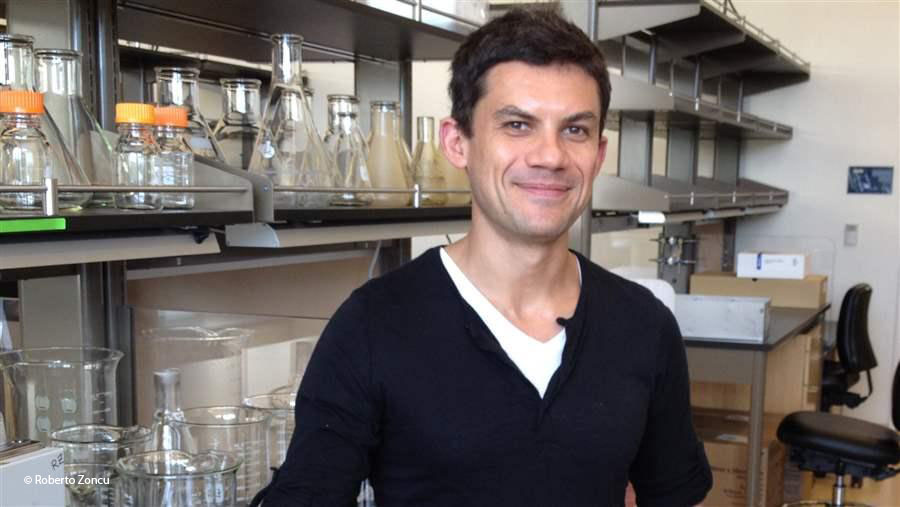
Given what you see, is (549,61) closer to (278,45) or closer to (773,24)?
(278,45)

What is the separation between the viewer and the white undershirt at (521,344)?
1.09 m

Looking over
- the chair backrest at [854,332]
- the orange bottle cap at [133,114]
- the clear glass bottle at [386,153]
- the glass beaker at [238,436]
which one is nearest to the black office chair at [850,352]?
the chair backrest at [854,332]

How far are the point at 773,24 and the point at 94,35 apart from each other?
16.5 ft

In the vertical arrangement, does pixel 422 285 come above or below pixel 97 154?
below

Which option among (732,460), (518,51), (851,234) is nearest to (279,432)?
(518,51)

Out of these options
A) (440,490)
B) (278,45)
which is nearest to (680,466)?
(440,490)

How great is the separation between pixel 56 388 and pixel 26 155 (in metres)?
0.36

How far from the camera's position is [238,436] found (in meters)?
1.20

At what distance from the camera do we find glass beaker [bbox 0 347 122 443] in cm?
112

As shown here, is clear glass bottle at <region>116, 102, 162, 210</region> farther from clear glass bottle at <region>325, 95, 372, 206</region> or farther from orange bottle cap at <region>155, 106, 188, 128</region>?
clear glass bottle at <region>325, 95, 372, 206</region>

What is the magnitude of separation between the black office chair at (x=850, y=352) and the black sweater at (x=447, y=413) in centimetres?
369

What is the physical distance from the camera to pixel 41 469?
31.4 inches

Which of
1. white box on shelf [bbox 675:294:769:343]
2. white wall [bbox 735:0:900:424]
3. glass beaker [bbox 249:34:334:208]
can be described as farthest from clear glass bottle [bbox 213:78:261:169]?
white wall [bbox 735:0:900:424]

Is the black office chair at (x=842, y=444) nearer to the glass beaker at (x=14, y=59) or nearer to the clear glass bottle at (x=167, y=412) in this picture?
the clear glass bottle at (x=167, y=412)
